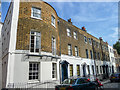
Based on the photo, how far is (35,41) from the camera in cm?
1100

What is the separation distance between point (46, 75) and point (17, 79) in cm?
299

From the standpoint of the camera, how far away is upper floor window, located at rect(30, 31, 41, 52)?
1082cm

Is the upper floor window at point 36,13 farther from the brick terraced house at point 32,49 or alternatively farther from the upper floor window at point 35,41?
the upper floor window at point 35,41

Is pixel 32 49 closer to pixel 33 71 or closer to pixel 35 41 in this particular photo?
pixel 35 41

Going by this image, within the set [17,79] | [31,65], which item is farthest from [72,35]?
[17,79]

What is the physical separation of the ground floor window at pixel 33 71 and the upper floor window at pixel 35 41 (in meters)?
1.55

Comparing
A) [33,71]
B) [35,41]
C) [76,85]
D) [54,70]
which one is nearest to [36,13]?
[35,41]

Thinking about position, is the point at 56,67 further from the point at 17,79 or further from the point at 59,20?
the point at 59,20

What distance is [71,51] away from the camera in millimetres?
16734

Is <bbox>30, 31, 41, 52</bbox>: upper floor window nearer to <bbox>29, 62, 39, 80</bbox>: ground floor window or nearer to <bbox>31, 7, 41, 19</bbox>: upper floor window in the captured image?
<bbox>29, 62, 39, 80</bbox>: ground floor window

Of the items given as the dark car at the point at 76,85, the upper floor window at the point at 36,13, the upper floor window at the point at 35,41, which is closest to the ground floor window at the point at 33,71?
the upper floor window at the point at 35,41

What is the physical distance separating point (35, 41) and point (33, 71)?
329cm

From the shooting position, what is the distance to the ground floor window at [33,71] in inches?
393

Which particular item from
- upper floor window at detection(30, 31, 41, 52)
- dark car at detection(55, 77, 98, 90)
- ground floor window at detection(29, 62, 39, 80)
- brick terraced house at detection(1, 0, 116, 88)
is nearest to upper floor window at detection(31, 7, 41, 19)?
brick terraced house at detection(1, 0, 116, 88)
